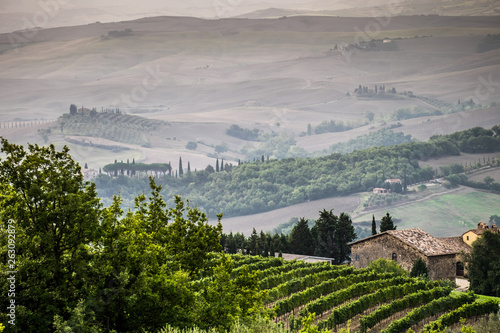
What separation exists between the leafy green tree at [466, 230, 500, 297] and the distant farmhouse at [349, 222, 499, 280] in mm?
6036

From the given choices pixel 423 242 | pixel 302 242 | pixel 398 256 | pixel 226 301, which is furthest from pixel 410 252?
pixel 226 301

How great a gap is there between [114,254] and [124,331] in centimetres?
323

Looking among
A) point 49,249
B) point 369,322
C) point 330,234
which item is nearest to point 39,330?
point 49,249

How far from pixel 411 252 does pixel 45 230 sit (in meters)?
47.9

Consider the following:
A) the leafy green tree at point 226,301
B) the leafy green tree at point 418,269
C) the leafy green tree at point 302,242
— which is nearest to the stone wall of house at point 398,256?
the leafy green tree at point 418,269

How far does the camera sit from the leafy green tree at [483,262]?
62875 mm

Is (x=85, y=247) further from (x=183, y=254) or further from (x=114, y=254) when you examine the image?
(x=183, y=254)

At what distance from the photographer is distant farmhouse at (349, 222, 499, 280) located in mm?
70625

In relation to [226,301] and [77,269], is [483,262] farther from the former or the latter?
[77,269]

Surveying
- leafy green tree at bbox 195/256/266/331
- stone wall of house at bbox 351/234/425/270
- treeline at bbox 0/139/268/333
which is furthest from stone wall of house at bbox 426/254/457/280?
treeline at bbox 0/139/268/333

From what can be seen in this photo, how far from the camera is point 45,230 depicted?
30.0m

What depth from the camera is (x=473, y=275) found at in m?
63.8

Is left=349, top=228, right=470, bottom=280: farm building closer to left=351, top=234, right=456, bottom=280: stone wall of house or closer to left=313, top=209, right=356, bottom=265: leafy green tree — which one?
left=351, top=234, right=456, bottom=280: stone wall of house

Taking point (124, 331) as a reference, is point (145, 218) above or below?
above
